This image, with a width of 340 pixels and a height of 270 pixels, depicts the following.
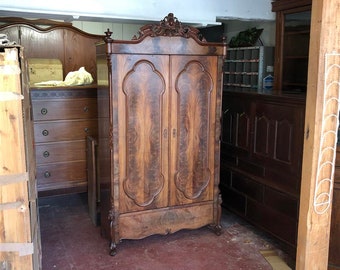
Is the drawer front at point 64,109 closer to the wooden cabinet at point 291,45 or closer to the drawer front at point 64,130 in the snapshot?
the drawer front at point 64,130

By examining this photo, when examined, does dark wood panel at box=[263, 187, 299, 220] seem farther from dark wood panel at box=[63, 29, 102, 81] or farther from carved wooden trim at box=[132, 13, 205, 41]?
dark wood panel at box=[63, 29, 102, 81]

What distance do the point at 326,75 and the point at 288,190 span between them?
1222 mm

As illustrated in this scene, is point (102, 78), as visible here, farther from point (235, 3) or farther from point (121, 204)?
point (235, 3)

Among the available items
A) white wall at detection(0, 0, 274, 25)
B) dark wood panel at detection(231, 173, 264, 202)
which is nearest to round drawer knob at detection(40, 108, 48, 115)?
white wall at detection(0, 0, 274, 25)

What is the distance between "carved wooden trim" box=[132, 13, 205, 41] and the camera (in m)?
2.88

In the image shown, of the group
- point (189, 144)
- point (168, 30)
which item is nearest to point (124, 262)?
point (189, 144)

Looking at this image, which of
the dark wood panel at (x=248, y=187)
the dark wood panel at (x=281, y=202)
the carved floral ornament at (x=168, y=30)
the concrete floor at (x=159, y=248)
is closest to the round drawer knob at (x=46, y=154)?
the concrete floor at (x=159, y=248)

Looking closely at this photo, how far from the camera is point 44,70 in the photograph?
4.80 meters

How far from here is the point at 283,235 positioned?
10.2 feet

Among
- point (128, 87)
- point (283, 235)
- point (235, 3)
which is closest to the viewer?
point (128, 87)

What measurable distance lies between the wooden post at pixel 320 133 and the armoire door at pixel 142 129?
121 cm

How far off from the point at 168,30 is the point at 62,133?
1.60 m

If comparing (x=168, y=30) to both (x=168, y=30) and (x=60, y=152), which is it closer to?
(x=168, y=30)

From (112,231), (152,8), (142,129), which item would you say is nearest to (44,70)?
(152,8)
